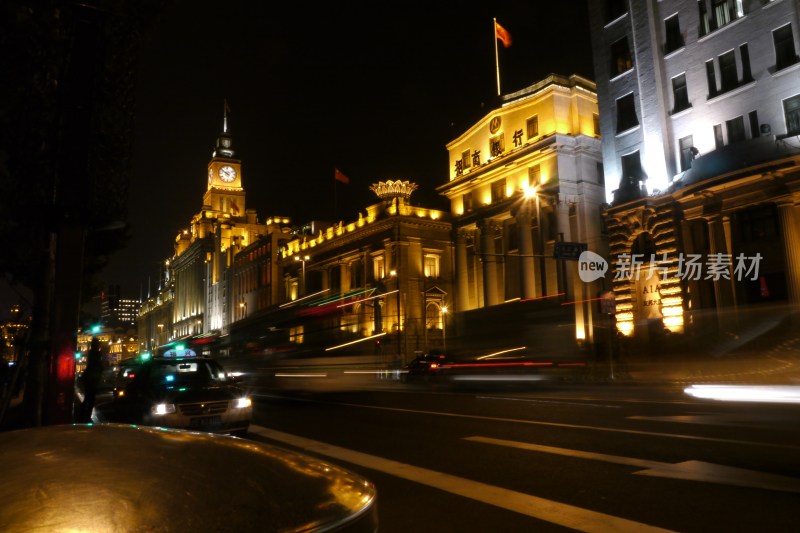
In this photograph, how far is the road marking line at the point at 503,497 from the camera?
4980mm

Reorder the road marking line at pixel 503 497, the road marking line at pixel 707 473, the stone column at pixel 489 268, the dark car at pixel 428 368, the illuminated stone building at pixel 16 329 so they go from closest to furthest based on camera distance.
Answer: the road marking line at pixel 503 497 < the road marking line at pixel 707 473 < the illuminated stone building at pixel 16 329 < the dark car at pixel 428 368 < the stone column at pixel 489 268

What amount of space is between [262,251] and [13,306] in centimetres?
5050

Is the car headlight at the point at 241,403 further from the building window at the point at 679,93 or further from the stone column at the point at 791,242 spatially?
the building window at the point at 679,93

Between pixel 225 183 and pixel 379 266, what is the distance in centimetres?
6643

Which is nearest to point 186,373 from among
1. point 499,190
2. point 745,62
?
point 745,62

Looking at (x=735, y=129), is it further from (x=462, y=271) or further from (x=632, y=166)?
(x=462, y=271)

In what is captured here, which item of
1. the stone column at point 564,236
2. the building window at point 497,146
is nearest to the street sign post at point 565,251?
the stone column at point 564,236

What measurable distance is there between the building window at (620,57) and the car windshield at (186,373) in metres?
29.1

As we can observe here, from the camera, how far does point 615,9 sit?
3441 centimetres

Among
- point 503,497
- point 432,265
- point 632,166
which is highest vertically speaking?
point 632,166

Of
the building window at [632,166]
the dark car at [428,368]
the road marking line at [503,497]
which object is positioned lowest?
the road marking line at [503,497]

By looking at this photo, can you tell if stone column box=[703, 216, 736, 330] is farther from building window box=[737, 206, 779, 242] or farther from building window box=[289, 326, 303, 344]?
building window box=[289, 326, 303, 344]

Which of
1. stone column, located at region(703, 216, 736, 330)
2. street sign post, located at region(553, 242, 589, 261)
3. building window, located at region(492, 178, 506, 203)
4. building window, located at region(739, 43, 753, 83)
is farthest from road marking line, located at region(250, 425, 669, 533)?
building window, located at region(492, 178, 506, 203)

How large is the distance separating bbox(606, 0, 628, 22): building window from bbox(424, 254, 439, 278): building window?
2956 cm
